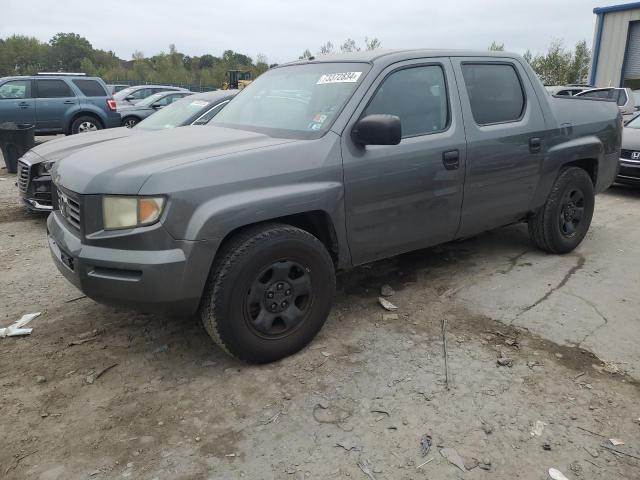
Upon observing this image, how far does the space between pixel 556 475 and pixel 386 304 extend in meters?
1.86

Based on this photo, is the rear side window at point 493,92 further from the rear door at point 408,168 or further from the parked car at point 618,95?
the parked car at point 618,95

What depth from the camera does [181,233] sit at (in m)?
2.74

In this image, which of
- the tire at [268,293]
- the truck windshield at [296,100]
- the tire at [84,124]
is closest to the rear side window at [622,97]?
the truck windshield at [296,100]

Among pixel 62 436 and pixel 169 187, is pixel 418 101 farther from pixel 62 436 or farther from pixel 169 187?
pixel 62 436

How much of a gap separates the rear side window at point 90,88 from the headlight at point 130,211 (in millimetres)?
11409

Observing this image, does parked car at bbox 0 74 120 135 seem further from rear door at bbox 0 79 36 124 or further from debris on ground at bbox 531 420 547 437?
debris on ground at bbox 531 420 547 437

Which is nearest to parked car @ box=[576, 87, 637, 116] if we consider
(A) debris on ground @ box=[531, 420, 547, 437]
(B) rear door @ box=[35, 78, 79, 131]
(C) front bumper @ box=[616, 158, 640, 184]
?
(C) front bumper @ box=[616, 158, 640, 184]

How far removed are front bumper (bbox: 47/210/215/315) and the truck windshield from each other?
1.08 m

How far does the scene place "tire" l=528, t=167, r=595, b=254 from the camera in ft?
15.8

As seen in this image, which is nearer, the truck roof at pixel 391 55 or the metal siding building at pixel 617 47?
the truck roof at pixel 391 55

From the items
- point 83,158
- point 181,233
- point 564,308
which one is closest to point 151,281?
point 181,233

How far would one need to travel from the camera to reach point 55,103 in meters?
12.6

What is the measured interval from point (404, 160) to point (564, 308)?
5.55 ft

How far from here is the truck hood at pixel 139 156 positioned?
2.78 m
